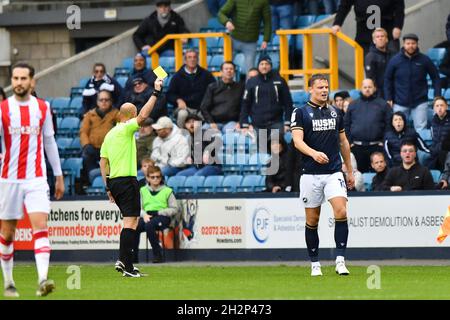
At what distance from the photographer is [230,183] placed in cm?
2406

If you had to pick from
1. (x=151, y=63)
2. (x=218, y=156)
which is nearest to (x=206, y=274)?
(x=218, y=156)

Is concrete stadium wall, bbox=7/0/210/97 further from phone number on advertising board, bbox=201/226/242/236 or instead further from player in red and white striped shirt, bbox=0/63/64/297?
player in red and white striped shirt, bbox=0/63/64/297

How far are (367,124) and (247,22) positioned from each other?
4.45 metres

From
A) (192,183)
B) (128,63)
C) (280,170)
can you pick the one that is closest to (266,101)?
A: (280,170)

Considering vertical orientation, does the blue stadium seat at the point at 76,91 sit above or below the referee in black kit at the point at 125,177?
above

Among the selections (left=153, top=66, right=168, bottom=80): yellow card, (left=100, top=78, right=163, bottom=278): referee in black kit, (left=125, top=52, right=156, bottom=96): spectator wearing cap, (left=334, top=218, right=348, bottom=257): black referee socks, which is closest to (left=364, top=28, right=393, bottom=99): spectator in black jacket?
(left=125, top=52, right=156, bottom=96): spectator wearing cap

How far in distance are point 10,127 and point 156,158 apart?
32.8 ft

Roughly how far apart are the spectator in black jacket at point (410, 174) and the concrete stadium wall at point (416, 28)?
534 centimetres

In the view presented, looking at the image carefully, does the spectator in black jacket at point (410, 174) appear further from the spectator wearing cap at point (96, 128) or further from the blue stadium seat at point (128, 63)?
the blue stadium seat at point (128, 63)

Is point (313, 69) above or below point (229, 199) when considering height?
above

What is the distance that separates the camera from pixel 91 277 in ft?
62.2

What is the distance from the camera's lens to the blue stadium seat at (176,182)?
79.8ft

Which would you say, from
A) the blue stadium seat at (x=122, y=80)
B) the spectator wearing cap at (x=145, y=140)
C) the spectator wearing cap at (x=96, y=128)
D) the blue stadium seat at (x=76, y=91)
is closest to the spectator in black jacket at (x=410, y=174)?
the spectator wearing cap at (x=145, y=140)

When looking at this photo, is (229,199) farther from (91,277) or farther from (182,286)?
(182,286)
